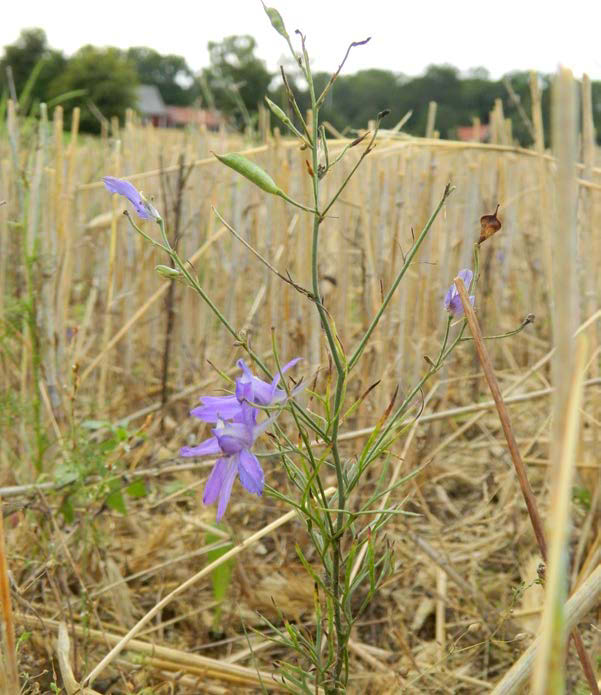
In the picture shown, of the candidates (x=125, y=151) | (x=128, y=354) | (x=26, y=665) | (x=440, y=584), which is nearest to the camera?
(x=26, y=665)

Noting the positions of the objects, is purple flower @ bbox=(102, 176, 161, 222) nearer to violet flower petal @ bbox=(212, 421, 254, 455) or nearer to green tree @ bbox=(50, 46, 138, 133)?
violet flower petal @ bbox=(212, 421, 254, 455)

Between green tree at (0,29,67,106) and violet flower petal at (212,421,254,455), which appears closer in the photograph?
violet flower petal at (212,421,254,455)

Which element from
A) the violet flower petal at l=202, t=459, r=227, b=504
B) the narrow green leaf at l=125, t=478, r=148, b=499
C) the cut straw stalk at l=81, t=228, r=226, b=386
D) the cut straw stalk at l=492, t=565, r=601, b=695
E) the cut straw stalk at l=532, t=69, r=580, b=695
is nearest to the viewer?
the cut straw stalk at l=532, t=69, r=580, b=695

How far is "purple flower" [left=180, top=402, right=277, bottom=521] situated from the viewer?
27.3 inches

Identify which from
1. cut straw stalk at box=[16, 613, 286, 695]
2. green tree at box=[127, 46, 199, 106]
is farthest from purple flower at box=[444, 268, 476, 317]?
green tree at box=[127, 46, 199, 106]

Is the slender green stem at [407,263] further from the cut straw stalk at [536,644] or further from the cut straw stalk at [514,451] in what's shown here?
the cut straw stalk at [536,644]

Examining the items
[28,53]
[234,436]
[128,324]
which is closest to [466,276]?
[234,436]

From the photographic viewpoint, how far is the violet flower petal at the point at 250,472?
27.1 inches

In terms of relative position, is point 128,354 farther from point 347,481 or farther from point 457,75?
point 457,75

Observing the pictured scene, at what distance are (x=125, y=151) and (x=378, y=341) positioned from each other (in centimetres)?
175

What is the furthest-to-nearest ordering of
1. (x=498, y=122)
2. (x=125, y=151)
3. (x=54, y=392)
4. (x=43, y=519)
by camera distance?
(x=125, y=151) → (x=498, y=122) → (x=54, y=392) → (x=43, y=519)

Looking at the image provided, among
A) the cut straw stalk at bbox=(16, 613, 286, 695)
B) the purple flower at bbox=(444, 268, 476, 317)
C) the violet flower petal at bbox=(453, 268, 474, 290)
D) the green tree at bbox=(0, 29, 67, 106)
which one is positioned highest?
the green tree at bbox=(0, 29, 67, 106)

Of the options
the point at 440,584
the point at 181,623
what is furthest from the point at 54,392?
the point at 440,584

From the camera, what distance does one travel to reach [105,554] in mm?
1479
